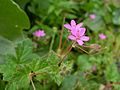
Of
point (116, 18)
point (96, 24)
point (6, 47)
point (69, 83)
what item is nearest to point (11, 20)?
point (6, 47)

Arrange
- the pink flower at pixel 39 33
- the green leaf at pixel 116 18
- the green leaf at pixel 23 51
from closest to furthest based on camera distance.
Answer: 1. the green leaf at pixel 23 51
2. the pink flower at pixel 39 33
3. the green leaf at pixel 116 18

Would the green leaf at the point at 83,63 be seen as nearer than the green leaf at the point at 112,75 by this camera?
No

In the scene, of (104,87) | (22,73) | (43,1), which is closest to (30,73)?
(22,73)

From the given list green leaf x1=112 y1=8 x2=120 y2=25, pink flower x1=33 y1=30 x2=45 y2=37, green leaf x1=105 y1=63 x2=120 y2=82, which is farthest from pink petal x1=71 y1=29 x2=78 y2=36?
green leaf x1=112 y1=8 x2=120 y2=25

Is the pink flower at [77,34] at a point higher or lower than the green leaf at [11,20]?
lower

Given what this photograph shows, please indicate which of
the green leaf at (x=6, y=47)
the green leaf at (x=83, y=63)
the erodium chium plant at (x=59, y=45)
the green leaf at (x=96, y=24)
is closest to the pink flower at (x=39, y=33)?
the erodium chium plant at (x=59, y=45)

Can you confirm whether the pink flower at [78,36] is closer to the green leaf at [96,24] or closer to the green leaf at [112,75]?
the green leaf at [112,75]

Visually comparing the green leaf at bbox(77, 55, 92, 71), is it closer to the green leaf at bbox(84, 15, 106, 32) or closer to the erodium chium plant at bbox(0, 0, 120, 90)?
the erodium chium plant at bbox(0, 0, 120, 90)

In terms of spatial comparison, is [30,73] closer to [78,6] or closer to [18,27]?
[18,27]
